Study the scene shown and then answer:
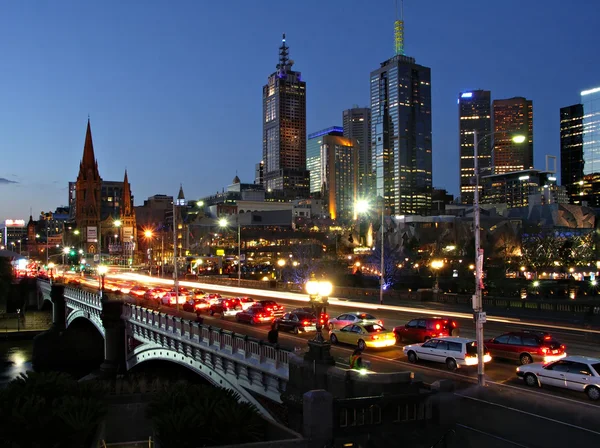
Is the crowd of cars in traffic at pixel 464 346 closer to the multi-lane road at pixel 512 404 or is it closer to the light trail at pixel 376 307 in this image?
the multi-lane road at pixel 512 404

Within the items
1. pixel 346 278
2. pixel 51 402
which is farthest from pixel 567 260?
pixel 51 402

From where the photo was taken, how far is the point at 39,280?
100 metres

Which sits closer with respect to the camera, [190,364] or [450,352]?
[450,352]

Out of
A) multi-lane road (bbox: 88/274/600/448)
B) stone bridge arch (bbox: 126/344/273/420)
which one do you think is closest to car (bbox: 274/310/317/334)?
multi-lane road (bbox: 88/274/600/448)

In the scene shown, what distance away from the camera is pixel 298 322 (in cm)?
3269

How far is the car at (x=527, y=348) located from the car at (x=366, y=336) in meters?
4.68

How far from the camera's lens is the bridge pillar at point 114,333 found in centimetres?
4362

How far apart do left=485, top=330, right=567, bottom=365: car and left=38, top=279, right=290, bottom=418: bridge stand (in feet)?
31.7

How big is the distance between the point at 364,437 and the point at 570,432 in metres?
5.69

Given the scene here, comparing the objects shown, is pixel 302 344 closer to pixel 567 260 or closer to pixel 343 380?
pixel 343 380

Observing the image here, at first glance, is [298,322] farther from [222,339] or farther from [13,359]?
[13,359]

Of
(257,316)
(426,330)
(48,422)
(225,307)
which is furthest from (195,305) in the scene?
(48,422)

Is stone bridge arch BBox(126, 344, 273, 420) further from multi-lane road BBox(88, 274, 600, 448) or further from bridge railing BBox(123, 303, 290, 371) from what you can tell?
multi-lane road BBox(88, 274, 600, 448)

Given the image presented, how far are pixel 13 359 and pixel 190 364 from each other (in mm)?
39692
